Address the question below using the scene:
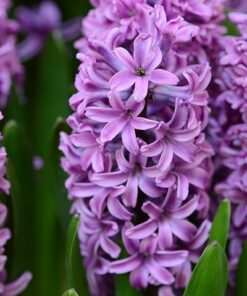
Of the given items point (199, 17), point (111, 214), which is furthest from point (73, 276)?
point (199, 17)

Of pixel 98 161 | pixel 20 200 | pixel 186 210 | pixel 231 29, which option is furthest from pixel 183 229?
pixel 231 29

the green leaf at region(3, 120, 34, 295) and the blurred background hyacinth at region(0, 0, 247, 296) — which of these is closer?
the blurred background hyacinth at region(0, 0, 247, 296)

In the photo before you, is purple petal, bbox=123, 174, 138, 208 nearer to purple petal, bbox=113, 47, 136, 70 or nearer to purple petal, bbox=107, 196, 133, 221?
purple petal, bbox=107, 196, 133, 221

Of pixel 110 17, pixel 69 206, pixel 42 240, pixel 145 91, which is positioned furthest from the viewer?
pixel 42 240

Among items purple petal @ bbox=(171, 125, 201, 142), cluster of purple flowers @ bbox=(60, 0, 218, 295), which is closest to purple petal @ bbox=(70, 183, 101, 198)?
cluster of purple flowers @ bbox=(60, 0, 218, 295)

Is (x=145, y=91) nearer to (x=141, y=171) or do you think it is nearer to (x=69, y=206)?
(x=141, y=171)

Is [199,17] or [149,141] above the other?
[199,17]

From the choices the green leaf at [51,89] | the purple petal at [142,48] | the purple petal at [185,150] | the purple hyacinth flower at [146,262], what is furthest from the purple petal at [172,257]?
the green leaf at [51,89]
